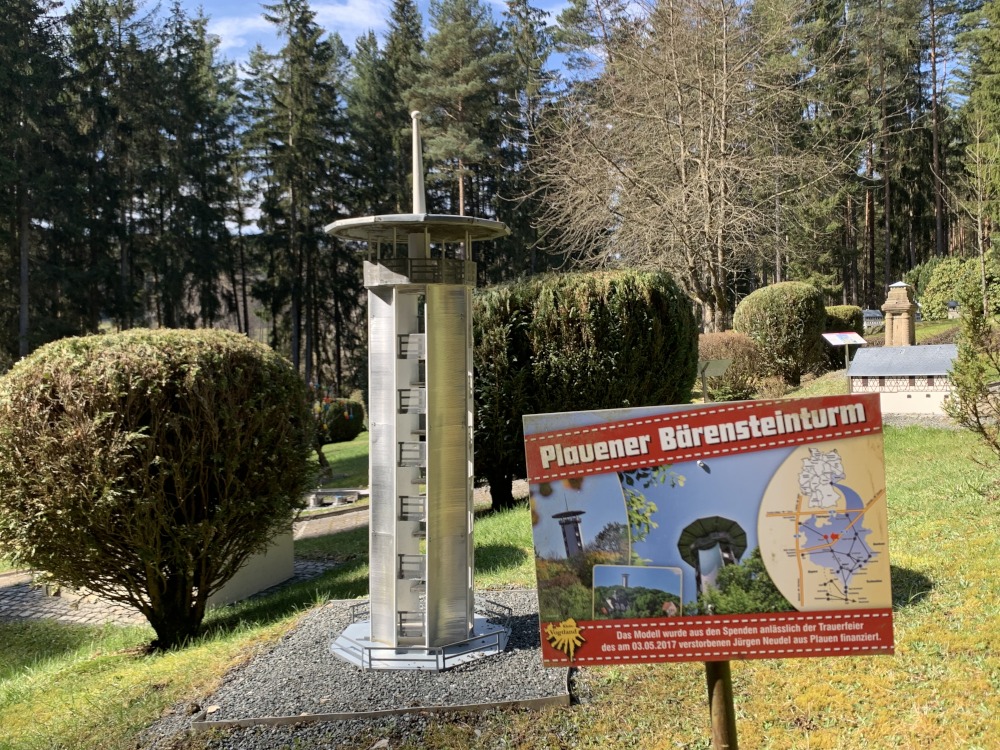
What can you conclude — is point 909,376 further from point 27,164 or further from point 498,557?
point 27,164

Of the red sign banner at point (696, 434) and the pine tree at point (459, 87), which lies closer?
the red sign banner at point (696, 434)

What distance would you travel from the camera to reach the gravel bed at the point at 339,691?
3.79 metres

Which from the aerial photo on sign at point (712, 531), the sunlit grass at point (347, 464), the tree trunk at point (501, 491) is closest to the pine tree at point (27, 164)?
the sunlit grass at point (347, 464)

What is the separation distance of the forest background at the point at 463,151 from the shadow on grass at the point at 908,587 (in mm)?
11884

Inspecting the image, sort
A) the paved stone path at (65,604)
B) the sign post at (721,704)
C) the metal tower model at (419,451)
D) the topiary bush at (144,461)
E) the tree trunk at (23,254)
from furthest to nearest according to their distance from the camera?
the tree trunk at (23,254)
the paved stone path at (65,604)
the topiary bush at (144,461)
the metal tower model at (419,451)
the sign post at (721,704)

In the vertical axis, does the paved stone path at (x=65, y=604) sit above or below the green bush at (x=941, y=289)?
below

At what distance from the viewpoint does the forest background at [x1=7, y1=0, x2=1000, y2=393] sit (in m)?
17.3

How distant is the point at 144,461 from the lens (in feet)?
17.6

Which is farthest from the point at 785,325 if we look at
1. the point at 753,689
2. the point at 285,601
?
the point at 753,689

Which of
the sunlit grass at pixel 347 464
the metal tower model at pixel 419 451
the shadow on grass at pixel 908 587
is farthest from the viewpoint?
the sunlit grass at pixel 347 464

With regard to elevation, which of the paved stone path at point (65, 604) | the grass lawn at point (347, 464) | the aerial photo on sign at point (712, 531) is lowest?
the paved stone path at point (65, 604)

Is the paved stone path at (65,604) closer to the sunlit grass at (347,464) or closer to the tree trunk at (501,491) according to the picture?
the tree trunk at (501,491)

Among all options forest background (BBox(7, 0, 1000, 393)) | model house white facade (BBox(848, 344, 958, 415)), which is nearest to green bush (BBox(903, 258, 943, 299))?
forest background (BBox(7, 0, 1000, 393))

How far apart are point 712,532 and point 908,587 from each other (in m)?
3.44
